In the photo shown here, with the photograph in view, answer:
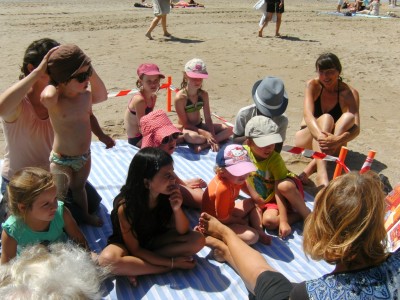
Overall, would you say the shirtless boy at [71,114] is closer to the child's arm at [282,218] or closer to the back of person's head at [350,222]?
the child's arm at [282,218]

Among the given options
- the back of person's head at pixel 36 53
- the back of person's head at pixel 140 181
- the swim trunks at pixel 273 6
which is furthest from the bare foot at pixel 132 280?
the swim trunks at pixel 273 6

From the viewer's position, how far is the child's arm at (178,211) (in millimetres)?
2904

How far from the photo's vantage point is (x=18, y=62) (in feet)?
30.0

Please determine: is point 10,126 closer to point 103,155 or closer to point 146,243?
point 146,243

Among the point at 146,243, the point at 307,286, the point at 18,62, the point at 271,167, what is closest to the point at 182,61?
the point at 18,62

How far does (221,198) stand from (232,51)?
26.3 ft

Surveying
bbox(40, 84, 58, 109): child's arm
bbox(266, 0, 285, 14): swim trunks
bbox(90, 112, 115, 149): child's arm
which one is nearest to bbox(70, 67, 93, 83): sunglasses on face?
bbox(40, 84, 58, 109): child's arm

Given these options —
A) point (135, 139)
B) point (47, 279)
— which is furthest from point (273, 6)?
point (47, 279)

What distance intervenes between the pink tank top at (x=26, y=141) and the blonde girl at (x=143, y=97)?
1.60 meters

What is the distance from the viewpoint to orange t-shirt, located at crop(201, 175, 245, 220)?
3.32 metres

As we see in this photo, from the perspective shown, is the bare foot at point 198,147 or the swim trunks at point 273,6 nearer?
the bare foot at point 198,147

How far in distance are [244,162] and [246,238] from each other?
0.55 meters

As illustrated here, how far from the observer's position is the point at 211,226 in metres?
3.16

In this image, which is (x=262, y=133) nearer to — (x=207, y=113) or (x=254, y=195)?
(x=254, y=195)
